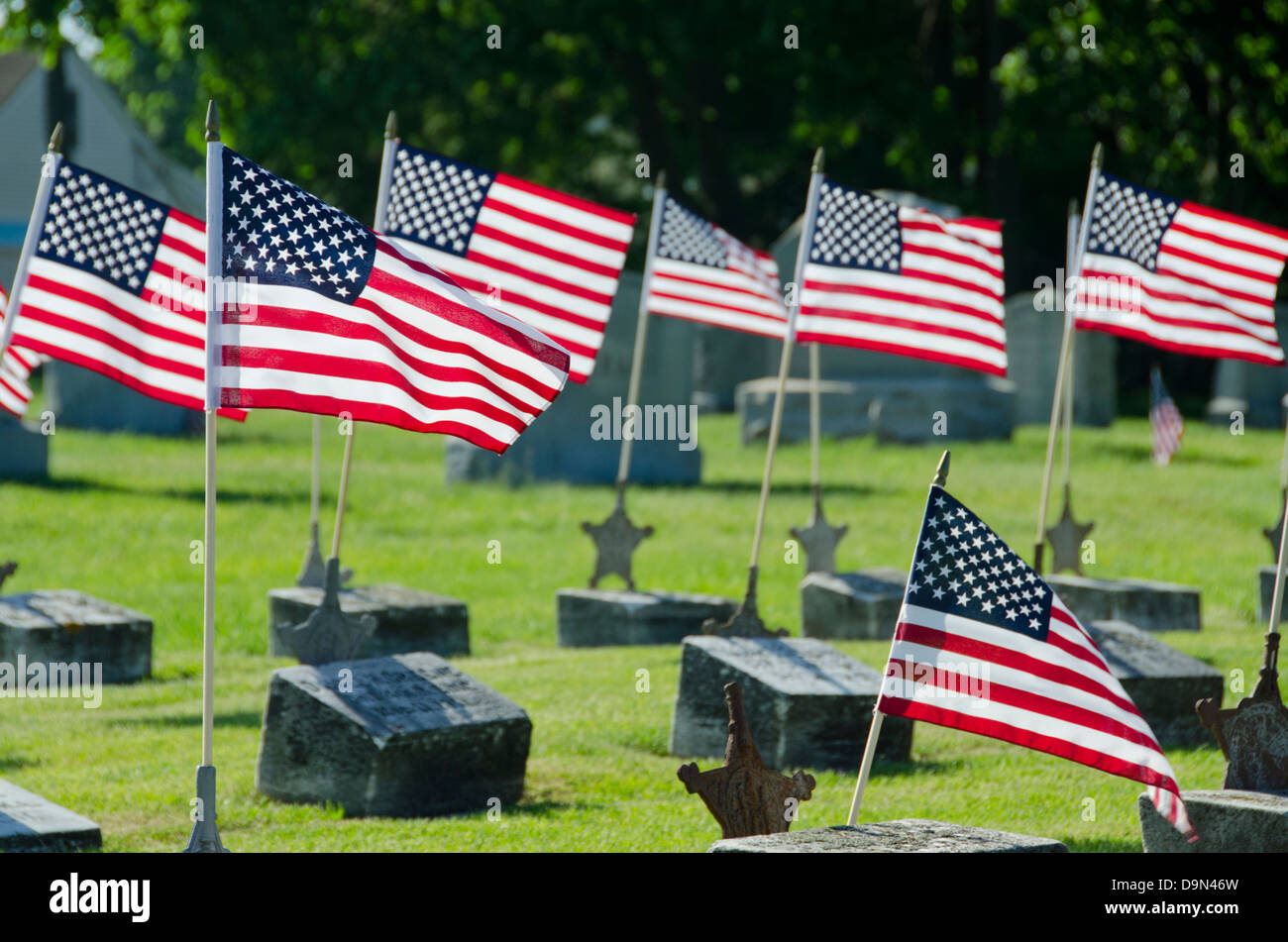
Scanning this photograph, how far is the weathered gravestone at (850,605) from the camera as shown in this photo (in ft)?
44.8

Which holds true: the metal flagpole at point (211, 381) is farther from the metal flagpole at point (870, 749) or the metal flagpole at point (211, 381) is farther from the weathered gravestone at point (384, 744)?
the metal flagpole at point (870, 749)

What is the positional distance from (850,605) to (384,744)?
5.67m

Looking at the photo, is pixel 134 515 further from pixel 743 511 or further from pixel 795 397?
pixel 795 397

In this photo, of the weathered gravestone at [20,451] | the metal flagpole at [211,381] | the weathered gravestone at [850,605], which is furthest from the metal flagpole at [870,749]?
the weathered gravestone at [20,451]

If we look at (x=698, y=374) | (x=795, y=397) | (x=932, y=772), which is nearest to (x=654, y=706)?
(x=932, y=772)

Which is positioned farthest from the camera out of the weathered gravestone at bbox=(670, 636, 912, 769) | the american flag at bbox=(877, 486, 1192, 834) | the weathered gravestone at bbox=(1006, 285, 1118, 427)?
the weathered gravestone at bbox=(1006, 285, 1118, 427)

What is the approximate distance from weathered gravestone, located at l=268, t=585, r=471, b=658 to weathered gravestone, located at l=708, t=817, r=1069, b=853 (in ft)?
22.3

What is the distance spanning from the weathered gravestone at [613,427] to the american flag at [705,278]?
731 centimetres

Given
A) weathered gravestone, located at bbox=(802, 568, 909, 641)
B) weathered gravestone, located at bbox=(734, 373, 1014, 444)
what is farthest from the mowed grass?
weathered gravestone, located at bbox=(734, 373, 1014, 444)

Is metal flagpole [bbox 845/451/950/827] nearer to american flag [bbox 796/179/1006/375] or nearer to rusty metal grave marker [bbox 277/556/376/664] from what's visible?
rusty metal grave marker [bbox 277/556/376/664]

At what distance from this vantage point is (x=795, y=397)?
27.0m

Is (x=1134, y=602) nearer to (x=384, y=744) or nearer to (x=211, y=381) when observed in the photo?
(x=384, y=744)

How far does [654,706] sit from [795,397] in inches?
634

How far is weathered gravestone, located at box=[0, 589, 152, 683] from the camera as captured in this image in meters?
11.9
